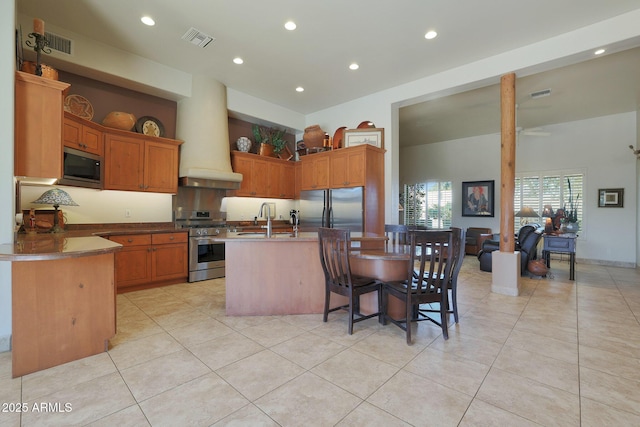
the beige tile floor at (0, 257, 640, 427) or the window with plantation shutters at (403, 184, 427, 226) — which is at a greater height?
the window with plantation shutters at (403, 184, 427, 226)

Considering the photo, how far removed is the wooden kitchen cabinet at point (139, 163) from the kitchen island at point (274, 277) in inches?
88.0

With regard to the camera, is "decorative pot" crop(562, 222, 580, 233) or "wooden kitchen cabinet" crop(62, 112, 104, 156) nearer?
"wooden kitchen cabinet" crop(62, 112, 104, 156)

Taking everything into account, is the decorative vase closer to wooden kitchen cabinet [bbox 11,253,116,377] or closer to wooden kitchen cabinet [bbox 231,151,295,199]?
wooden kitchen cabinet [bbox 231,151,295,199]

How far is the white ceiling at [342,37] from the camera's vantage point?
3.07 m

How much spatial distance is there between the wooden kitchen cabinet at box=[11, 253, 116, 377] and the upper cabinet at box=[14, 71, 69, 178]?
0.93 metres

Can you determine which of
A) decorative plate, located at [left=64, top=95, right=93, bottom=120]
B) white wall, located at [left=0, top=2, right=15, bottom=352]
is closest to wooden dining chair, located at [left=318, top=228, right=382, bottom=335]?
white wall, located at [left=0, top=2, right=15, bottom=352]

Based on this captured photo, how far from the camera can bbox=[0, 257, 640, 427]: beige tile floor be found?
1.58 metres

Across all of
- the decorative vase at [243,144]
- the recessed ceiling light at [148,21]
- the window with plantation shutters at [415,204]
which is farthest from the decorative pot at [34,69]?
the window with plantation shutters at [415,204]

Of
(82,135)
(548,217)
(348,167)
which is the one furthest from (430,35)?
(548,217)

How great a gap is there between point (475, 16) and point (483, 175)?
18.8 feet

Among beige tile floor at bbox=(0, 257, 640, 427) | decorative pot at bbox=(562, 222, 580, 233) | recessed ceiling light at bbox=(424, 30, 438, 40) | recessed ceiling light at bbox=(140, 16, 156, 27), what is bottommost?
beige tile floor at bbox=(0, 257, 640, 427)

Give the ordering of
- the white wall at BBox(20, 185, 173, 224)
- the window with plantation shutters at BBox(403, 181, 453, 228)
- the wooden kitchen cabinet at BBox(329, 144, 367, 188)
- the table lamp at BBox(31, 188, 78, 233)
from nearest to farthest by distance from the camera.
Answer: the table lamp at BBox(31, 188, 78, 233), the white wall at BBox(20, 185, 173, 224), the wooden kitchen cabinet at BBox(329, 144, 367, 188), the window with plantation shutters at BBox(403, 181, 453, 228)

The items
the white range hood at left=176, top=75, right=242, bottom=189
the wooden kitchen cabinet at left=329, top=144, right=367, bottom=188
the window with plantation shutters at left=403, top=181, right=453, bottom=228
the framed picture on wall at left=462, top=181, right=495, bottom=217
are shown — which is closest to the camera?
the white range hood at left=176, top=75, right=242, bottom=189

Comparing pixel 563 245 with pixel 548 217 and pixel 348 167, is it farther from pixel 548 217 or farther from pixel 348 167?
pixel 348 167
